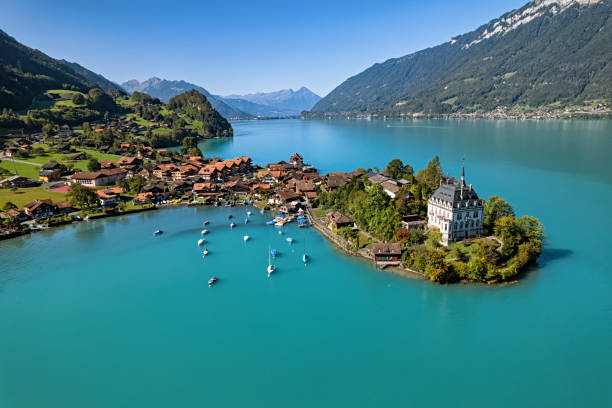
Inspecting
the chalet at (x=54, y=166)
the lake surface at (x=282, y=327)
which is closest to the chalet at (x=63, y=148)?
the chalet at (x=54, y=166)

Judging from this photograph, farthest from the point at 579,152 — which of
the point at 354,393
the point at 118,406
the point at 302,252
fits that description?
the point at 118,406

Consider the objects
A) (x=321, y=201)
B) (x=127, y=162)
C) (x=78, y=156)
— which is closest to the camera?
(x=321, y=201)

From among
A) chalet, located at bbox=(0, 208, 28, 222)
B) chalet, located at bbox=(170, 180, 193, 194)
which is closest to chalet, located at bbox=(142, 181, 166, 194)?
chalet, located at bbox=(170, 180, 193, 194)

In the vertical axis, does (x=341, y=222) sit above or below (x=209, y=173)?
below

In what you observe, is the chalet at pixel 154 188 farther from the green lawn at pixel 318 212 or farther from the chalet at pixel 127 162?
the green lawn at pixel 318 212

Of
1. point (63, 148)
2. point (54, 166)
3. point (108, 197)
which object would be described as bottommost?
point (108, 197)

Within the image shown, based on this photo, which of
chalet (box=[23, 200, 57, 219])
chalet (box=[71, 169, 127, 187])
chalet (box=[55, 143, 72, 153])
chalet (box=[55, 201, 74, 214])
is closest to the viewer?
chalet (box=[23, 200, 57, 219])

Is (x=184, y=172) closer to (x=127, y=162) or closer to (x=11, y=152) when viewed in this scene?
(x=127, y=162)

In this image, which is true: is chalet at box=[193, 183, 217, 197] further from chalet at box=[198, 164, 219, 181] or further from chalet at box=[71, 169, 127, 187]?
chalet at box=[71, 169, 127, 187]

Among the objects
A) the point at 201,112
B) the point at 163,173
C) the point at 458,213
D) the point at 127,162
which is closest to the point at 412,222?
the point at 458,213
